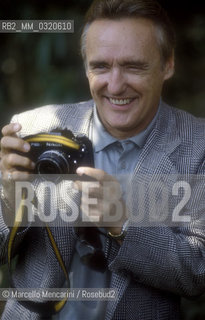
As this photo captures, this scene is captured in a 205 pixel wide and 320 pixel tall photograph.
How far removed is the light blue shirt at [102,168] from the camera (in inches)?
28.1

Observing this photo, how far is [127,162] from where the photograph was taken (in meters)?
0.77

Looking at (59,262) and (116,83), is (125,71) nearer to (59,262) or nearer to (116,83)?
(116,83)

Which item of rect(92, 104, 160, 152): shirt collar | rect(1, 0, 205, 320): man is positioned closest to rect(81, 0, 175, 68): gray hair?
rect(1, 0, 205, 320): man

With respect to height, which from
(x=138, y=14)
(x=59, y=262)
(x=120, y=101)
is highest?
(x=138, y=14)

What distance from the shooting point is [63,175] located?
668mm

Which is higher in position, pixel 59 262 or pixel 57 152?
pixel 57 152

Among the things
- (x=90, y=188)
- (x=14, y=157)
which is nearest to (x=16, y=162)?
(x=14, y=157)

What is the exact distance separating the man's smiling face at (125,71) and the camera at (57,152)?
107 mm

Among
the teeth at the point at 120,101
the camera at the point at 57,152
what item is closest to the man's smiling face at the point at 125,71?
the teeth at the point at 120,101

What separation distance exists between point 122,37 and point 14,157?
0.23 metres

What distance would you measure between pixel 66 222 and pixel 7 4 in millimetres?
399

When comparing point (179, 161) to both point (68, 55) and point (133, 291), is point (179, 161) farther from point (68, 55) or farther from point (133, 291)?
point (68, 55)

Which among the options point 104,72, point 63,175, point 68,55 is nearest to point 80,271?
point 63,175

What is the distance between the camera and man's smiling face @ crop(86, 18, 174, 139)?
2.32 feet
